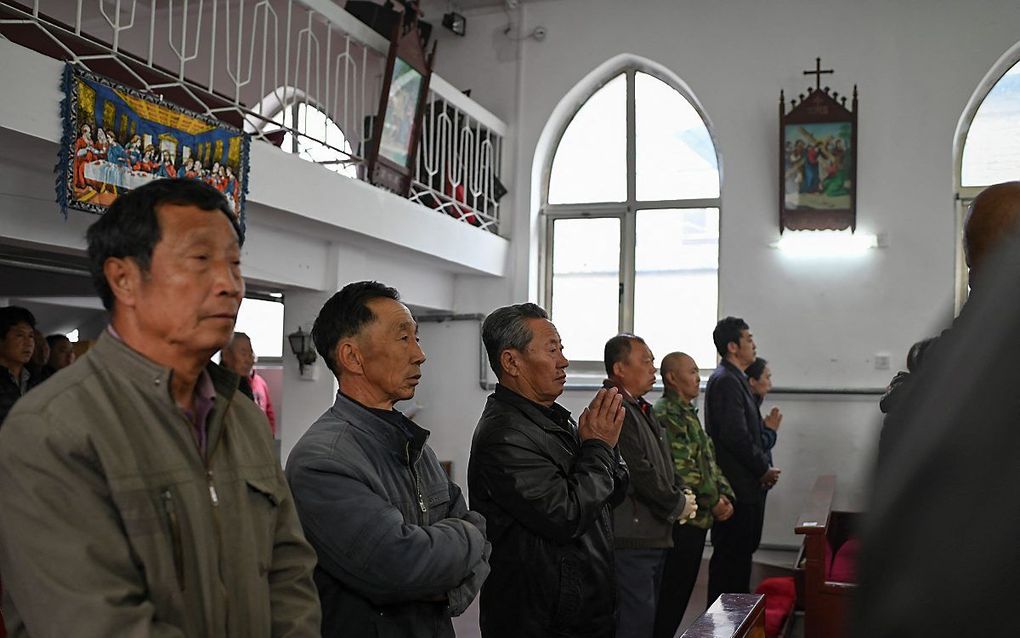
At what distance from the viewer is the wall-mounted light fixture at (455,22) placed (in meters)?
8.39

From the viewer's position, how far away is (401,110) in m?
6.48

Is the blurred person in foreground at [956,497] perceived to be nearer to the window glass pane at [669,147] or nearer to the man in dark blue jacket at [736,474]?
the man in dark blue jacket at [736,474]

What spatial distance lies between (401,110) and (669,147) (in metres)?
2.84

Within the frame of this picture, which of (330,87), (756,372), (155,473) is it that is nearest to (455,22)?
(330,87)

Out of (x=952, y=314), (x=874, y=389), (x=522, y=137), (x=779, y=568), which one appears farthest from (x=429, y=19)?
(x=952, y=314)

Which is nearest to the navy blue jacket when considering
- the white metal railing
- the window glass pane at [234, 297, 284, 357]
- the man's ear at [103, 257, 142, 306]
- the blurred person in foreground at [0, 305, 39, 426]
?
the white metal railing

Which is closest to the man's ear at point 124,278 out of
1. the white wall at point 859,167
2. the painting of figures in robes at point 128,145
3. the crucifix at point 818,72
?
the painting of figures in robes at point 128,145

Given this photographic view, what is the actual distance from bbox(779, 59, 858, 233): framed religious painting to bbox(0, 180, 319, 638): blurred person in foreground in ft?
21.2

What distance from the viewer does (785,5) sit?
25.6 feet

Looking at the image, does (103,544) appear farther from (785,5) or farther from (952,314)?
(785,5)

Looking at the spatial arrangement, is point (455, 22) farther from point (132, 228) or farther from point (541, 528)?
point (132, 228)

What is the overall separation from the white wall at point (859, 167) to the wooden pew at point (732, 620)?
4148 millimetres

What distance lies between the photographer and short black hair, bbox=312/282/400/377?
8.04 feet

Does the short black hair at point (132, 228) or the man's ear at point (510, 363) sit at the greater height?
the short black hair at point (132, 228)
